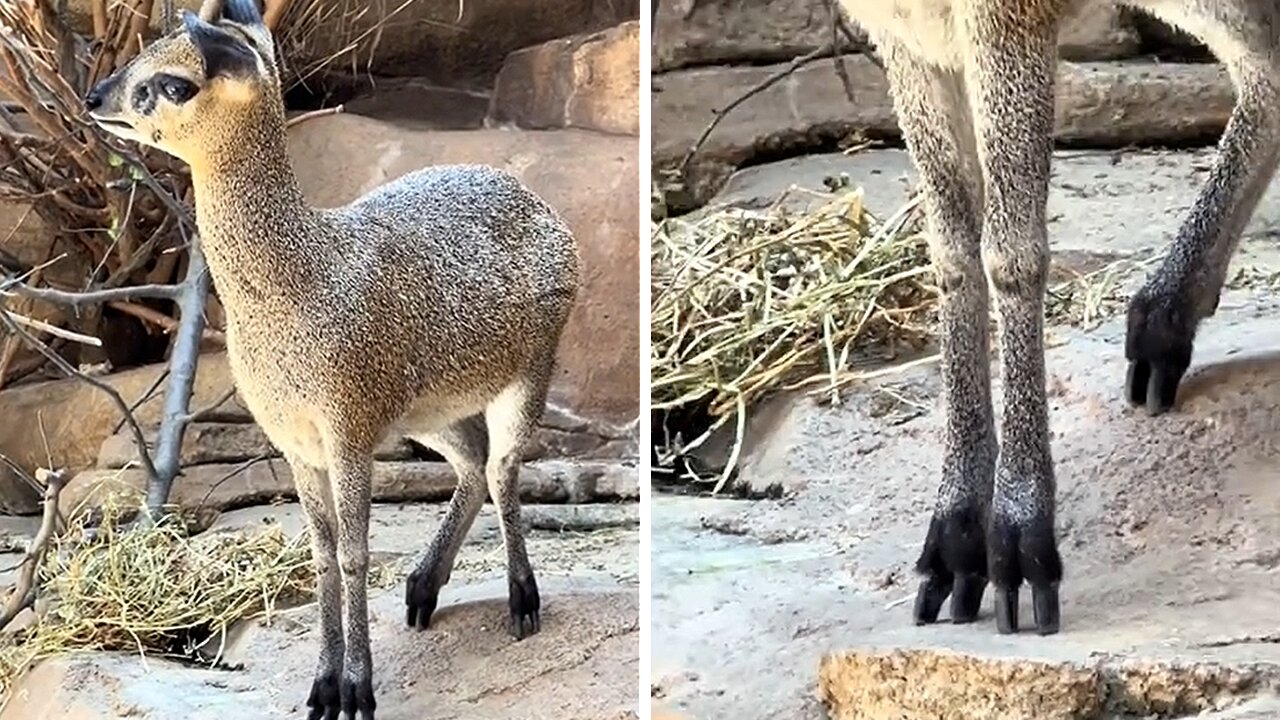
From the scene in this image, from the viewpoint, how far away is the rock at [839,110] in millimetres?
1577

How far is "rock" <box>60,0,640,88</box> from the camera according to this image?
1566 millimetres

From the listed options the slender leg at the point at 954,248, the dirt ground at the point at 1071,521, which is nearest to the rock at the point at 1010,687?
the dirt ground at the point at 1071,521

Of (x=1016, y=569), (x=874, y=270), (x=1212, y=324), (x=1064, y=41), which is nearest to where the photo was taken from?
(x=1016, y=569)

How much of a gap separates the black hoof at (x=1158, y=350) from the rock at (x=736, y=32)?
399mm

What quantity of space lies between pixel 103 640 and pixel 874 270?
33.1 inches

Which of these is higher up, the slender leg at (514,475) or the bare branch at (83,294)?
the bare branch at (83,294)

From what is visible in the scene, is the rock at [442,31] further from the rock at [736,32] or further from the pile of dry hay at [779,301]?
the pile of dry hay at [779,301]

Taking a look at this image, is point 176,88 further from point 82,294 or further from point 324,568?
point 324,568

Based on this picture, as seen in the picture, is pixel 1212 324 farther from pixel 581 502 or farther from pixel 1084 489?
pixel 581 502

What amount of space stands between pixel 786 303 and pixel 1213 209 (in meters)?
0.43

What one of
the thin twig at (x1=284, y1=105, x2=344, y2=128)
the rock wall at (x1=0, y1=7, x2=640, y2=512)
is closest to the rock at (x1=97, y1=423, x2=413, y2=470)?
the rock wall at (x1=0, y1=7, x2=640, y2=512)

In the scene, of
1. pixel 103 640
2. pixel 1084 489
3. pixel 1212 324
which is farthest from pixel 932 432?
pixel 103 640

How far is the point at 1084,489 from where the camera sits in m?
1.42

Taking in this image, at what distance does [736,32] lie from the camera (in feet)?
5.77
